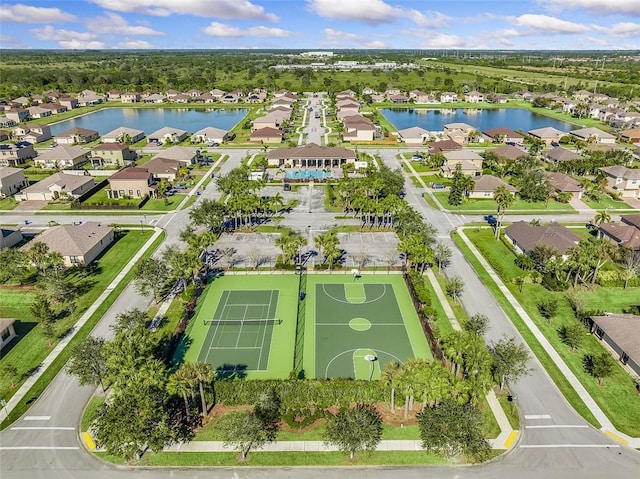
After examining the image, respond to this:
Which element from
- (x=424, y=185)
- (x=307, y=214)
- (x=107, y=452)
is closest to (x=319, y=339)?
(x=107, y=452)

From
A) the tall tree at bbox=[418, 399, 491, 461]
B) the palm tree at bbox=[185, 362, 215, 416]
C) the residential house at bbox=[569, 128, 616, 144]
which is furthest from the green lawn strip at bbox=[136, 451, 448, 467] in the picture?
the residential house at bbox=[569, 128, 616, 144]

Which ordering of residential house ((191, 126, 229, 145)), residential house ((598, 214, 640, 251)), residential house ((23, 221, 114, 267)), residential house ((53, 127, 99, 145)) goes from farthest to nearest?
residential house ((53, 127, 99, 145))
residential house ((191, 126, 229, 145))
residential house ((598, 214, 640, 251))
residential house ((23, 221, 114, 267))

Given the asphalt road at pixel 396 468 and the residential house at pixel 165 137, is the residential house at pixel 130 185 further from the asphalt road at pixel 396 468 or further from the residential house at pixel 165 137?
the asphalt road at pixel 396 468

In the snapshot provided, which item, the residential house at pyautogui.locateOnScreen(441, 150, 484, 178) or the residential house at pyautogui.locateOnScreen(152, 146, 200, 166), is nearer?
the residential house at pyautogui.locateOnScreen(441, 150, 484, 178)

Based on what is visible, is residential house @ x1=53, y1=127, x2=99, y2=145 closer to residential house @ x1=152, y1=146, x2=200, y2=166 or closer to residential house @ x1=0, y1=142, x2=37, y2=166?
residential house @ x1=0, y1=142, x2=37, y2=166

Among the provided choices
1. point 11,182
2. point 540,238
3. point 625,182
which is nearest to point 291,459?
point 540,238

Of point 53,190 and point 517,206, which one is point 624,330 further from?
point 53,190

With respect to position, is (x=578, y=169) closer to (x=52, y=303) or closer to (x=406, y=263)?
(x=406, y=263)
